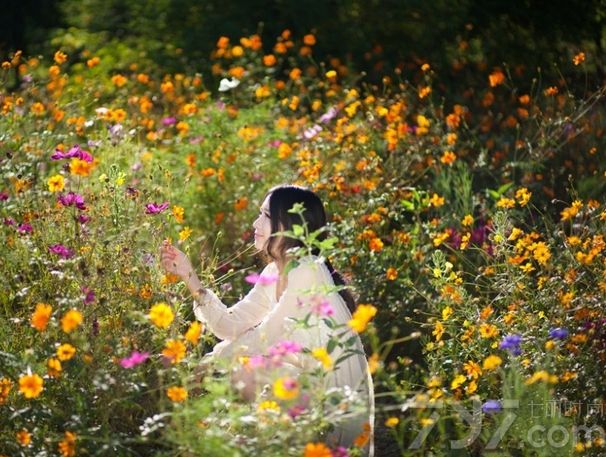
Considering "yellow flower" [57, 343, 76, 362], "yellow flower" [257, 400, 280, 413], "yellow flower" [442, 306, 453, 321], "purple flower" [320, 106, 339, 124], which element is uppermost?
"purple flower" [320, 106, 339, 124]

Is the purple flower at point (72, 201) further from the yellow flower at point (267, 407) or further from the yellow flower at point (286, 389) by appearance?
the yellow flower at point (286, 389)

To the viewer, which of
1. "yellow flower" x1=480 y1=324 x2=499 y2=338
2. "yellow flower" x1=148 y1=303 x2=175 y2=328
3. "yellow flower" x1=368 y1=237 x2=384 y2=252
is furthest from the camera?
"yellow flower" x1=368 y1=237 x2=384 y2=252

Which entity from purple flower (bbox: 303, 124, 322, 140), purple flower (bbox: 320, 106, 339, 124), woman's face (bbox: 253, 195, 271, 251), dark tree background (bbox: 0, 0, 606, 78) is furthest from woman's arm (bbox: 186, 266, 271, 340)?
dark tree background (bbox: 0, 0, 606, 78)

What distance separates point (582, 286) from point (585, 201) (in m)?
1.08

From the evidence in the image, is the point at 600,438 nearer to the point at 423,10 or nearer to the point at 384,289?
the point at 384,289

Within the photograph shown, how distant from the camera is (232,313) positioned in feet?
11.9

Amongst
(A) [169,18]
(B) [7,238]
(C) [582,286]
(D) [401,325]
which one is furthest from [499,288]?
(A) [169,18]

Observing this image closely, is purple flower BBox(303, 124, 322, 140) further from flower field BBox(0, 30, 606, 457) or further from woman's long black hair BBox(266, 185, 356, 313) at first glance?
woman's long black hair BBox(266, 185, 356, 313)

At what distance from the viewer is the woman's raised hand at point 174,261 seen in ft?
11.1

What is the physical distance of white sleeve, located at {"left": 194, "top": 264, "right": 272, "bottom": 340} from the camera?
3496mm

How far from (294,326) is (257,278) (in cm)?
21

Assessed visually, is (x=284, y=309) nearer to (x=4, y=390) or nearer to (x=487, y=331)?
(x=487, y=331)

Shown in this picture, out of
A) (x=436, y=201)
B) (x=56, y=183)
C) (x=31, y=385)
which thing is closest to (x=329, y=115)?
(x=436, y=201)

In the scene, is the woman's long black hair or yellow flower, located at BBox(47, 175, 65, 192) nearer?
yellow flower, located at BBox(47, 175, 65, 192)
